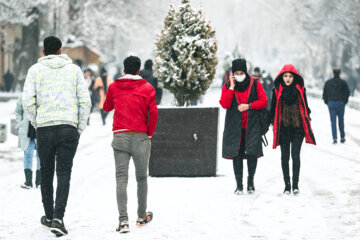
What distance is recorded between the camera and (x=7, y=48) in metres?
35.6

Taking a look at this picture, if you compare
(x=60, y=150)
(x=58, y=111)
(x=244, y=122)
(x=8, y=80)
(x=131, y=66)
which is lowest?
(x=8, y=80)

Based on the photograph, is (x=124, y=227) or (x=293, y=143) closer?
(x=124, y=227)

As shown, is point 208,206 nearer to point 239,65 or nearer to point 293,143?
point 293,143

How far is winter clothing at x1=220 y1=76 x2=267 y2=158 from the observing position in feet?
29.8

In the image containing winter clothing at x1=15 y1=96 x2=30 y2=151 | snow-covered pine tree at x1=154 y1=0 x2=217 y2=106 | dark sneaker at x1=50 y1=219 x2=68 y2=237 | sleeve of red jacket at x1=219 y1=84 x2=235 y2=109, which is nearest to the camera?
dark sneaker at x1=50 y1=219 x2=68 y2=237

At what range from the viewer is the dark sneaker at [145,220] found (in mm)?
7324

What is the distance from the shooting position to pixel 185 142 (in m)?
10.6

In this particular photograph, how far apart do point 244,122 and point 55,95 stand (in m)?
3.05

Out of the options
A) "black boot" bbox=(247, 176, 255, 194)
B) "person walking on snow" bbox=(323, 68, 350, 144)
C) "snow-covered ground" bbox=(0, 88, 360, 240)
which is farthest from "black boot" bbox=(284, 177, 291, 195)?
"person walking on snow" bbox=(323, 68, 350, 144)

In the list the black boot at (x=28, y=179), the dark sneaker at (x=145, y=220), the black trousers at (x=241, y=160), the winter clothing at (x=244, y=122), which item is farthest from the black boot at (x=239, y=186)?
the black boot at (x=28, y=179)

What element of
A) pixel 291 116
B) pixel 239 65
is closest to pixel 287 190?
pixel 291 116

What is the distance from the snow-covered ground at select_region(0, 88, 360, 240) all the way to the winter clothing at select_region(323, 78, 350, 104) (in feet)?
9.95

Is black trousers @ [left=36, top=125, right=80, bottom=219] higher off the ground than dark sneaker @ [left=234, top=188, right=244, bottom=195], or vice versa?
black trousers @ [left=36, top=125, right=80, bottom=219]

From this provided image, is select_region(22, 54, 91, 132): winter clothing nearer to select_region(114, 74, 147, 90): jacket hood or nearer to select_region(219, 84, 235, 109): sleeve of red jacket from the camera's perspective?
select_region(114, 74, 147, 90): jacket hood
